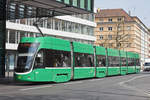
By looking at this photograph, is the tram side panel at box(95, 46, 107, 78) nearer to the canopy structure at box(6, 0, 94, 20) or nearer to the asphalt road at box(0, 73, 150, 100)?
the canopy structure at box(6, 0, 94, 20)

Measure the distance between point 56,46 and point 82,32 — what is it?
4088 centimetres

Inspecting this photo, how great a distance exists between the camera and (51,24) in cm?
5334

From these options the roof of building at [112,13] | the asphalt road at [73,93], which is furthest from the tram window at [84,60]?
the roof of building at [112,13]

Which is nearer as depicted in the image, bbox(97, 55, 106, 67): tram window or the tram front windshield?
the tram front windshield

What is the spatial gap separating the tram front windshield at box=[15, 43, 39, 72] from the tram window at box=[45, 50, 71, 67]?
1.15m

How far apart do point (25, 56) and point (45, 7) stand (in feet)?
30.6

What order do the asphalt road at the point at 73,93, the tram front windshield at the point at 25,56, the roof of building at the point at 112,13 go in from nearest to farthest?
the asphalt road at the point at 73,93 < the tram front windshield at the point at 25,56 < the roof of building at the point at 112,13

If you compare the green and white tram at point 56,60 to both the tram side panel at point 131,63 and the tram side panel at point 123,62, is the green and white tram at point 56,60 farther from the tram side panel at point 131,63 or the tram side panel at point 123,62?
the tram side panel at point 131,63

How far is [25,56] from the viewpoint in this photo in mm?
19641

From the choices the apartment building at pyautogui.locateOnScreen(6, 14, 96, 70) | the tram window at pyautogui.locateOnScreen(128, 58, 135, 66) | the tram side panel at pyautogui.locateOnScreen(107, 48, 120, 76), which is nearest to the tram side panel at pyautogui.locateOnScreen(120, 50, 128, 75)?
the tram side panel at pyautogui.locateOnScreen(107, 48, 120, 76)

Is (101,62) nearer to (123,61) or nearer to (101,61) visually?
(101,61)

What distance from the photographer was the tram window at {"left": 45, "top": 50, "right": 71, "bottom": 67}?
20.7 m

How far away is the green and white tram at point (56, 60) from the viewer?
1946 centimetres

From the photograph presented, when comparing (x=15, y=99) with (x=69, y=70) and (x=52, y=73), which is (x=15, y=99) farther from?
(x=69, y=70)
